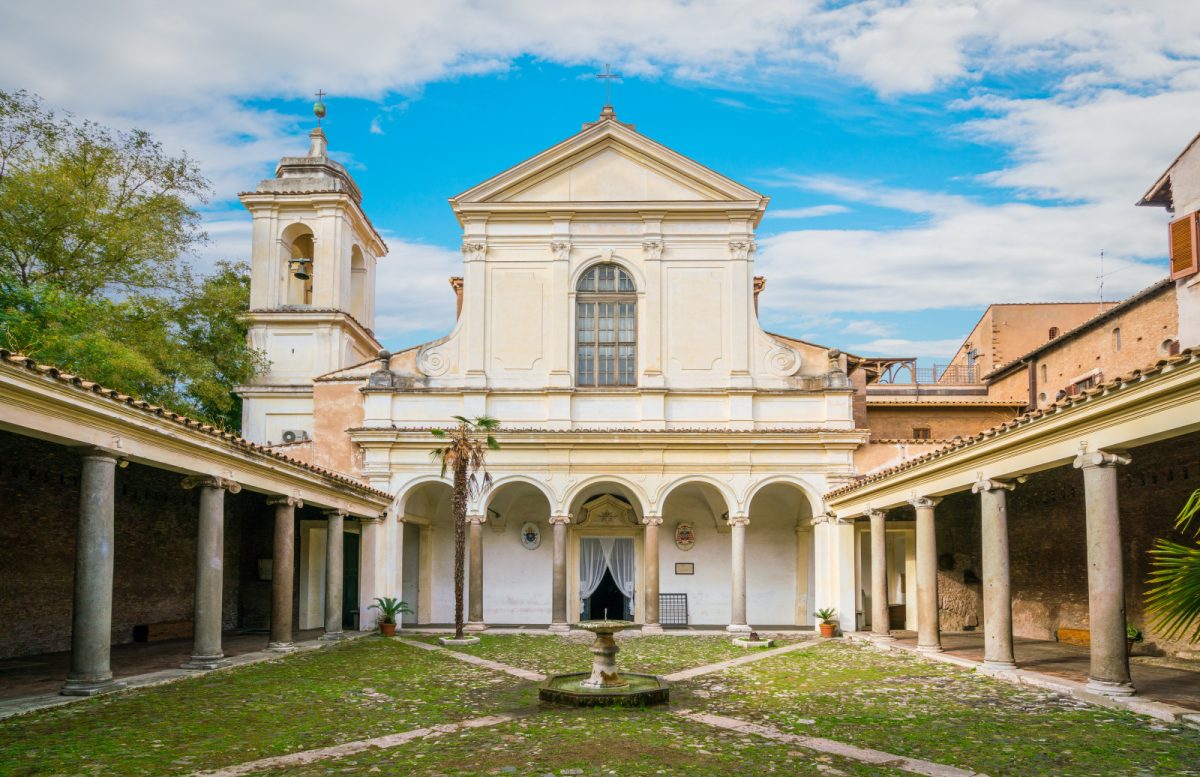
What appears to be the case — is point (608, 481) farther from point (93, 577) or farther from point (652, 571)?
point (93, 577)

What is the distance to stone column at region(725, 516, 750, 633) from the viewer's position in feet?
79.7

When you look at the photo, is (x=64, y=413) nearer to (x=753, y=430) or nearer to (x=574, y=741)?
(x=574, y=741)

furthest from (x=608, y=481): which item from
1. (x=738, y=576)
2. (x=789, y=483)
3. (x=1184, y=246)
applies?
(x=1184, y=246)

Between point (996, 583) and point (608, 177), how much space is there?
15.5 m

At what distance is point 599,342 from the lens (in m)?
26.3

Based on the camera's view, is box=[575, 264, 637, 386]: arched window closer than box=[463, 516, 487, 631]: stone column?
No

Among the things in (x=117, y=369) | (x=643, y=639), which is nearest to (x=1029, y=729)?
(x=643, y=639)

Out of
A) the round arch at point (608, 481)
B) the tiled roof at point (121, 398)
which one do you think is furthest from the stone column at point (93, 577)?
the round arch at point (608, 481)

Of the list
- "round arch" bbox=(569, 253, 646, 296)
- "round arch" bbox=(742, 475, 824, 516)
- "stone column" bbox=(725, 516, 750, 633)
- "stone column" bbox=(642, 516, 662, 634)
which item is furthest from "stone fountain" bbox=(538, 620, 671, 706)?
"round arch" bbox=(569, 253, 646, 296)

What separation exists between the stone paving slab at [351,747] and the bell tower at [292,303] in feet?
62.3

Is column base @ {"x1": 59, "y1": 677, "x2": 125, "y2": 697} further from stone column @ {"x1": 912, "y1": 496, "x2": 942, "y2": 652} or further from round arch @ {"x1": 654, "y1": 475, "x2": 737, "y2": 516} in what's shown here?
round arch @ {"x1": 654, "y1": 475, "x2": 737, "y2": 516}

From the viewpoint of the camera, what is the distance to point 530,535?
27266 mm

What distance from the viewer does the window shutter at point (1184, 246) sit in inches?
771

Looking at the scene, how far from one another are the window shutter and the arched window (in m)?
12.2
